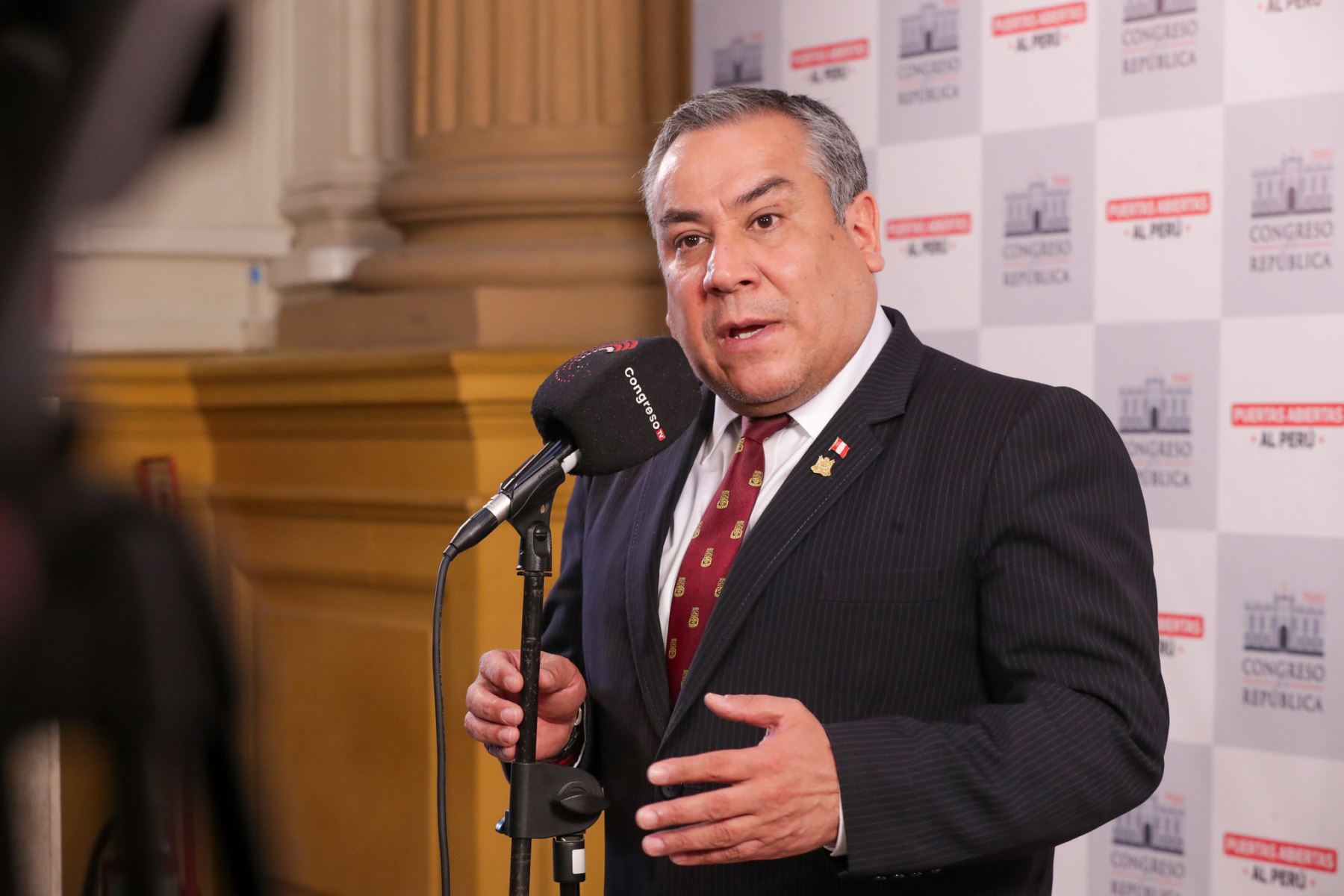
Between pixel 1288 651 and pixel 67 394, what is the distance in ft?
8.40

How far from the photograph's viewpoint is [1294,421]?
247 cm

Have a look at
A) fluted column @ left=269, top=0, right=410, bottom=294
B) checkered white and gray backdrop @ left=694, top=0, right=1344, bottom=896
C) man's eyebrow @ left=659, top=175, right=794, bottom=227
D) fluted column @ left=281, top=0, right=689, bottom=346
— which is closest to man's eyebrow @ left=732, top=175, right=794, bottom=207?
man's eyebrow @ left=659, top=175, right=794, bottom=227

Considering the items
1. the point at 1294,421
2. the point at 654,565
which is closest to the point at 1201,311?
the point at 1294,421

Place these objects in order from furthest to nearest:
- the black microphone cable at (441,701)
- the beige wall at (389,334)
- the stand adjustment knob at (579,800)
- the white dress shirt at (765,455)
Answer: the beige wall at (389,334) < the white dress shirt at (765,455) < the stand adjustment knob at (579,800) < the black microphone cable at (441,701)

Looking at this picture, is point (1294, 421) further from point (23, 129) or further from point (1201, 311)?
point (23, 129)

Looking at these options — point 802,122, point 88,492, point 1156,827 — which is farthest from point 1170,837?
point 88,492

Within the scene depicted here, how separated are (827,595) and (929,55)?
1.65 m

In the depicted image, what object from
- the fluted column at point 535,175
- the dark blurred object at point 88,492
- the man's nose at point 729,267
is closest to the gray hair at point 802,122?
the man's nose at point 729,267

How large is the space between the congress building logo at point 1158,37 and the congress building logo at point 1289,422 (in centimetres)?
65

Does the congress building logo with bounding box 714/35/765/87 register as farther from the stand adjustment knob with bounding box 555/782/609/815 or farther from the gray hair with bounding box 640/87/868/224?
the stand adjustment knob with bounding box 555/782/609/815

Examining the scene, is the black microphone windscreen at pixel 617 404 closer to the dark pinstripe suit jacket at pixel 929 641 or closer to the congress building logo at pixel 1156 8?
the dark pinstripe suit jacket at pixel 929 641

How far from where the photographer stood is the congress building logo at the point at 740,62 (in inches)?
132

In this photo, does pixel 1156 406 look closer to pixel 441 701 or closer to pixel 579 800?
pixel 579 800

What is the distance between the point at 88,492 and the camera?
25cm
